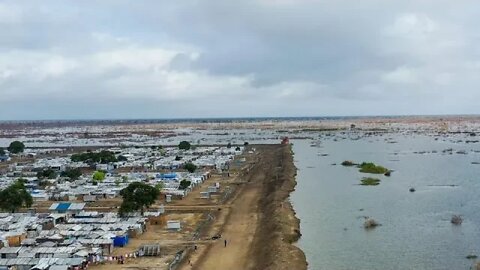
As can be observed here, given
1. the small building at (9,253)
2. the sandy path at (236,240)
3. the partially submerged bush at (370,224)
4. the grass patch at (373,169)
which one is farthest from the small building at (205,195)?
the grass patch at (373,169)

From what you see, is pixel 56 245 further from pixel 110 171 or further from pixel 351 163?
pixel 351 163

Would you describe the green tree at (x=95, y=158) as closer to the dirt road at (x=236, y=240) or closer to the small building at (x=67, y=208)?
the dirt road at (x=236, y=240)

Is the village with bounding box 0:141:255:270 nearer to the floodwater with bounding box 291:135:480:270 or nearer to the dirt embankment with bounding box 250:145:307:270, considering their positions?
the dirt embankment with bounding box 250:145:307:270

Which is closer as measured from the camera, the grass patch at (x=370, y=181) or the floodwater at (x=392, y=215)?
the floodwater at (x=392, y=215)

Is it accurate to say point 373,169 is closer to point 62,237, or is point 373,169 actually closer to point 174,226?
point 174,226

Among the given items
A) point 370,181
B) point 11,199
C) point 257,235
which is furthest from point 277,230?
point 370,181

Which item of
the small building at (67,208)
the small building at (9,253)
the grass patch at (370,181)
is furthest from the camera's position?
the grass patch at (370,181)

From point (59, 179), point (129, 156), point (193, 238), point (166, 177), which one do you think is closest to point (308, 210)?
point (193, 238)
